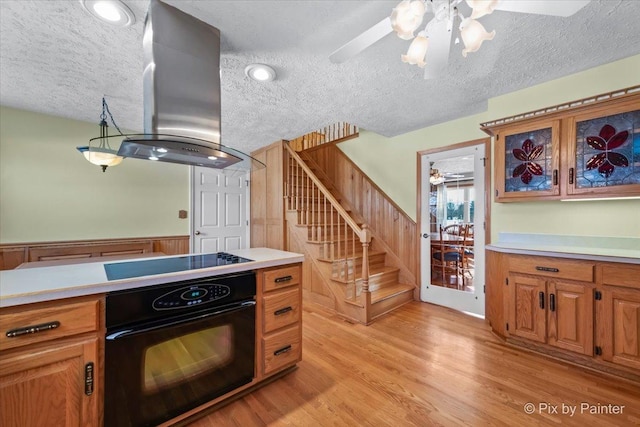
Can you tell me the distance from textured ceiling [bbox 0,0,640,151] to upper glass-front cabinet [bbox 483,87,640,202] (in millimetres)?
397

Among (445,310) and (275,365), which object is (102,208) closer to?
(275,365)

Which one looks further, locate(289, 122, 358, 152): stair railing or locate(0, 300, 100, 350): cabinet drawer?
locate(289, 122, 358, 152): stair railing

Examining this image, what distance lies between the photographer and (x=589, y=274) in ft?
Result: 6.52

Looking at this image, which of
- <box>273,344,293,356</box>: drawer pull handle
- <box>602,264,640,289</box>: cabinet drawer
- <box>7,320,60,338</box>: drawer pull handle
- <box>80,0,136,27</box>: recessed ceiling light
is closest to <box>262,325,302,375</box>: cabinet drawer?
<box>273,344,293,356</box>: drawer pull handle

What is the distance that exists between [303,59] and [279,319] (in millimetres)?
2039

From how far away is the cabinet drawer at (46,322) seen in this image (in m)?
1.01

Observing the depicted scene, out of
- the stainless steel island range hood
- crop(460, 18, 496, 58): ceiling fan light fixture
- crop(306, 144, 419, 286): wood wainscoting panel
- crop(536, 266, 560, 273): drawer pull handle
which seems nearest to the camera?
crop(460, 18, 496, 58): ceiling fan light fixture

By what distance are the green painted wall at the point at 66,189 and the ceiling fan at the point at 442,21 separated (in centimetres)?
366

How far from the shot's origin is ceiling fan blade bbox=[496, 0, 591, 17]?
43.7 inches

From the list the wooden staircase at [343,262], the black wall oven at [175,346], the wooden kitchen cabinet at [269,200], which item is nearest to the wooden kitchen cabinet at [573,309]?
the wooden staircase at [343,262]

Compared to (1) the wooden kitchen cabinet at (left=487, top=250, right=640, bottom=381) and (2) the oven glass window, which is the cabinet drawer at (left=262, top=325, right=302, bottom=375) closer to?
(2) the oven glass window

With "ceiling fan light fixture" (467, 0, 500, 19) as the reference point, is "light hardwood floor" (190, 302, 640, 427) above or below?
below

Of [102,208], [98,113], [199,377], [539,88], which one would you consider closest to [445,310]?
[539,88]

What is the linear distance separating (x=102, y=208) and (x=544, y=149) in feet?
17.0
